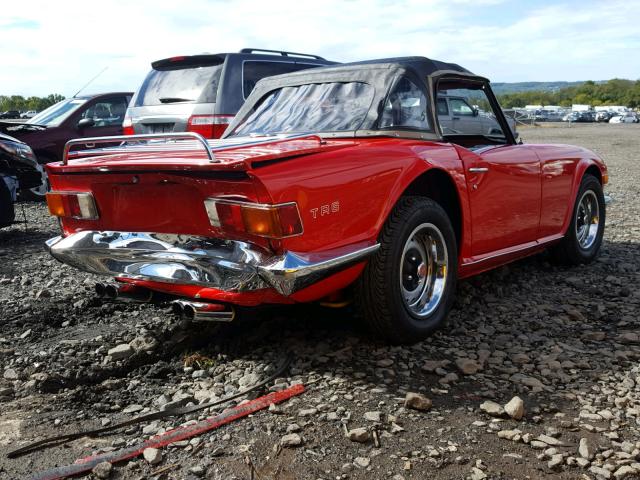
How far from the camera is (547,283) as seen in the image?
182 inches

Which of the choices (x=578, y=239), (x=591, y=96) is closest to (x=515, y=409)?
(x=578, y=239)

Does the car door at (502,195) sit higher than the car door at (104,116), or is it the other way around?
the car door at (104,116)

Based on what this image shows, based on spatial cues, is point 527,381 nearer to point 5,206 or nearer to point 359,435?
point 359,435

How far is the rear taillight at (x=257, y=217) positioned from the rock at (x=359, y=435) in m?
0.81

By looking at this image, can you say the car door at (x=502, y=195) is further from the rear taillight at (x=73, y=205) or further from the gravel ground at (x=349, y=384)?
the rear taillight at (x=73, y=205)

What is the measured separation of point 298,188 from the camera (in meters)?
2.72

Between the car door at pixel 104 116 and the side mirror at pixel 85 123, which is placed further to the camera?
the car door at pixel 104 116

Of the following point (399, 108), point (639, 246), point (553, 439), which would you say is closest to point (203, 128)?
point (399, 108)

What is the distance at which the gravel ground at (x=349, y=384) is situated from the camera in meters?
2.33

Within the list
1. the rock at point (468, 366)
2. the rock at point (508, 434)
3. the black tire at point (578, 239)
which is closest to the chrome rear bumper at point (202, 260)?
the rock at point (468, 366)

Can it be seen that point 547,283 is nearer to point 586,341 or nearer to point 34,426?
point 586,341

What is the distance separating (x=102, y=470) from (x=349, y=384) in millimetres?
1114

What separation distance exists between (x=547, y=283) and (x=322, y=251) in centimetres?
242

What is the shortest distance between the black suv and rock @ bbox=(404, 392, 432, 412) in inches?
200
